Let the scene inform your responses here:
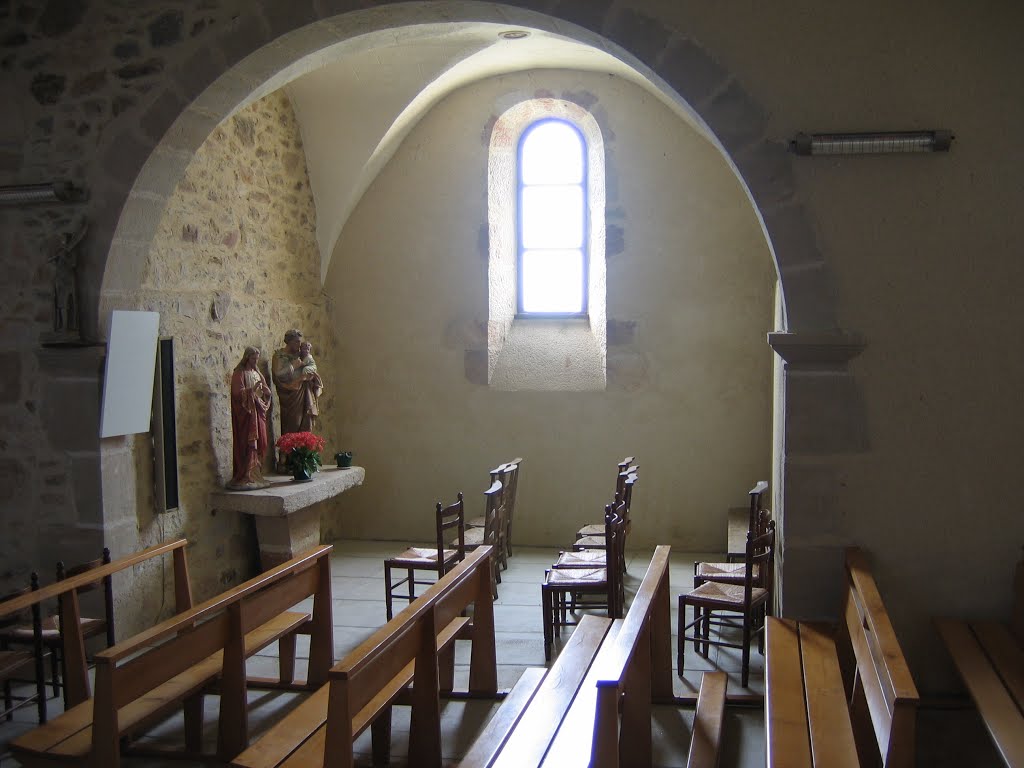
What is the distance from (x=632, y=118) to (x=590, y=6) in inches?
124

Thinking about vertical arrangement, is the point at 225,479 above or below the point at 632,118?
below

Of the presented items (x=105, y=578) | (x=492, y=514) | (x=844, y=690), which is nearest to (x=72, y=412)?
(x=105, y=578)

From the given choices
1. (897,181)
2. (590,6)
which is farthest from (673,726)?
(590,6)

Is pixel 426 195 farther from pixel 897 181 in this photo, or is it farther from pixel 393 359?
pixel 897 181

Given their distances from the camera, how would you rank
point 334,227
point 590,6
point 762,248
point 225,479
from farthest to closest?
point 334,227
point 762,248
point 225,479
point 590,6

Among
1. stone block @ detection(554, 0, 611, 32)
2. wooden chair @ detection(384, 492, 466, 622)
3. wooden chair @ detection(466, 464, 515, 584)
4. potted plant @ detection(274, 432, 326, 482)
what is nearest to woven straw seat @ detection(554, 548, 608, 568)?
wooden chair @ detection(466, 464, 515, 584)

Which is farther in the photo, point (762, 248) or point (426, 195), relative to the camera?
point (426, 195)

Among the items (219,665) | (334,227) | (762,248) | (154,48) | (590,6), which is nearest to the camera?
(219,665)

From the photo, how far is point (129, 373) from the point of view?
484cm

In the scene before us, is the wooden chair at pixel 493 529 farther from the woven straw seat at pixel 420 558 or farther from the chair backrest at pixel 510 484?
the woven straw seat at pixel 420 558

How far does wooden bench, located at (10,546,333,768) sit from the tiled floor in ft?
0.76

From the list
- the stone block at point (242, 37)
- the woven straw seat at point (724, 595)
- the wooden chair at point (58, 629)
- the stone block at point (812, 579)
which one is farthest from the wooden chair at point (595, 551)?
the stone block at point (242, 37)

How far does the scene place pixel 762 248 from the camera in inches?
273

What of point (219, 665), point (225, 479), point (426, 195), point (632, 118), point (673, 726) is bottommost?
point (673, 726)
